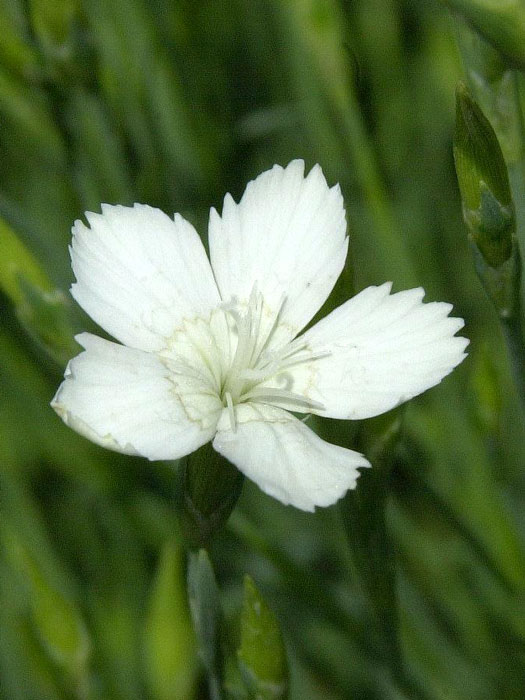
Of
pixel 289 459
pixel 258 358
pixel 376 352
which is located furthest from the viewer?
pixel 258 358

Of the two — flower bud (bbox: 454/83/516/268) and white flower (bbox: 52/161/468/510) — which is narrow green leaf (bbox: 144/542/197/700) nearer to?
white flower (bbox: 52/161/468/510)

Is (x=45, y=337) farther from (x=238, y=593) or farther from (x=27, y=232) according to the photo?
(x=238, y=593)

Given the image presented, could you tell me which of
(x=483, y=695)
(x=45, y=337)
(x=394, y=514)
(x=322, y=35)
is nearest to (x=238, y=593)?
(x=394, y=514)

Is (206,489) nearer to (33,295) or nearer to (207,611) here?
(207,611)

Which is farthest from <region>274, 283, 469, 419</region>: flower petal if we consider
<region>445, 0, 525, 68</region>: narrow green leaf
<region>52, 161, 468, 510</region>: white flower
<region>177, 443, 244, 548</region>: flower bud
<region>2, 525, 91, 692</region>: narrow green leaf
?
<region>2, 525, 91, 692</region>: narrow green leaf

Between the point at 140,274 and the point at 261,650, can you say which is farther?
the point at 140,274

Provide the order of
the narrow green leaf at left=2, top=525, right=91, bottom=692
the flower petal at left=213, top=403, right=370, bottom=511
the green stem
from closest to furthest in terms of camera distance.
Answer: the flower petal at left=213, top=403, right=370, bottom=511
the green stem
the narrow green leaf at left=2, top=525, right=91, bottom=692

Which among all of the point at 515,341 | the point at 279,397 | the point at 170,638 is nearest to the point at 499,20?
the point at 515,341

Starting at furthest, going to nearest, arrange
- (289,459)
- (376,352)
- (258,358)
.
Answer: (258,358)
(376,352)
(289,459)
